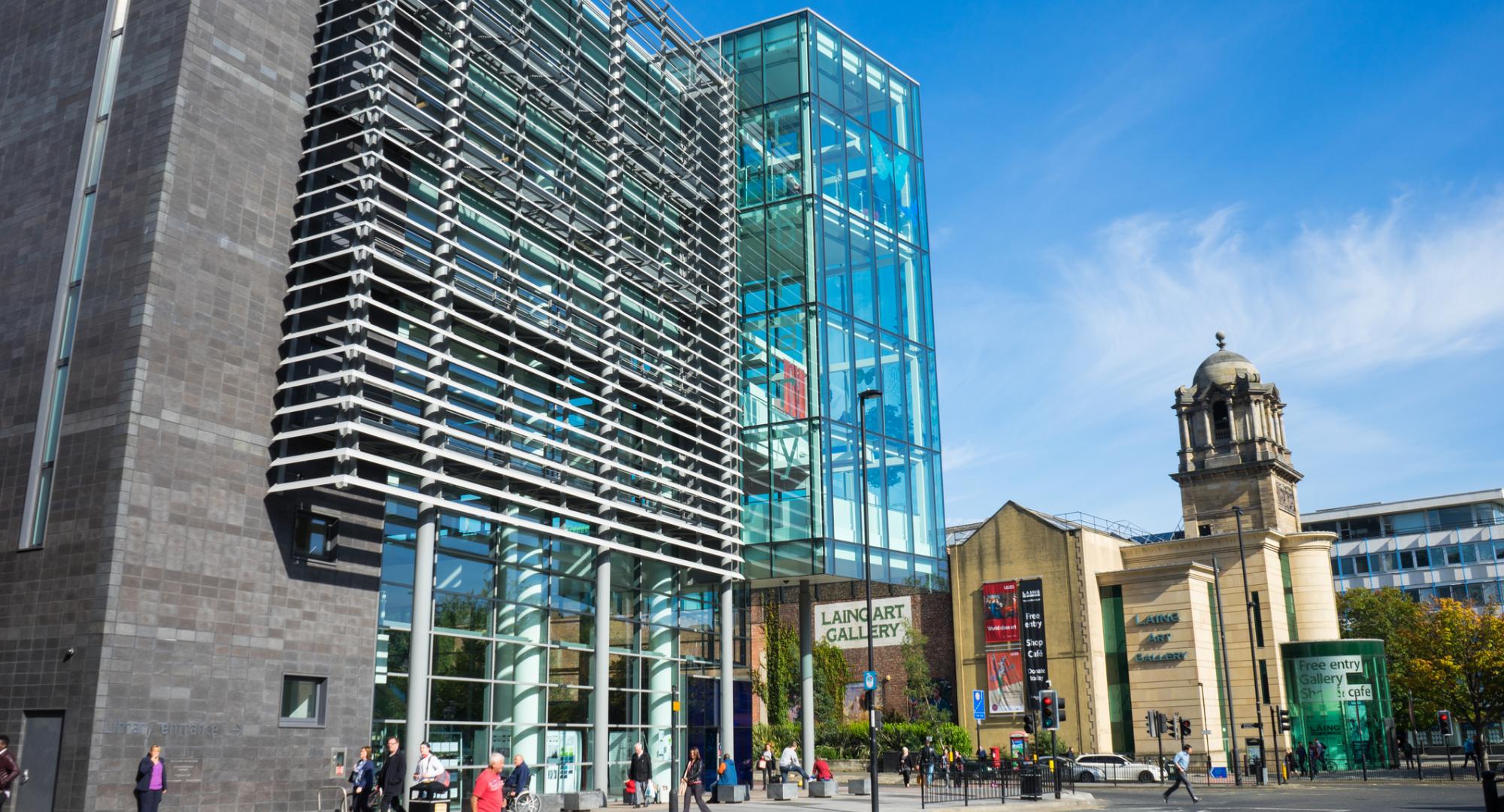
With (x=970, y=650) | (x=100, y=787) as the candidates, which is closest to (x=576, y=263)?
(x=100, y=787)

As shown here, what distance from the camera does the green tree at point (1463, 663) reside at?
2586 inches

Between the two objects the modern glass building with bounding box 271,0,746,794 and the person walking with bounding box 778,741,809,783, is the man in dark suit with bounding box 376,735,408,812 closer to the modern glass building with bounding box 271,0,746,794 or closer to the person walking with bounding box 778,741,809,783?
the modern glass building with bounding box 271,0,746,794

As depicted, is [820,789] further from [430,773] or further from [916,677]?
[916,677]

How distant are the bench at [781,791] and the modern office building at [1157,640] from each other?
106 feet

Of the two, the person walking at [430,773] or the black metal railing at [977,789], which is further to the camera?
the black metal railing at [977,789]

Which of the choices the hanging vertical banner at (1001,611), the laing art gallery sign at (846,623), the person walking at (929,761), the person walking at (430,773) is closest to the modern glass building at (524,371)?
the person walking at (430,773)

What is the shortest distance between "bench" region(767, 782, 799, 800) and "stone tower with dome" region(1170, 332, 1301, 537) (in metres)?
60.1

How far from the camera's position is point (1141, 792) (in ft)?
141

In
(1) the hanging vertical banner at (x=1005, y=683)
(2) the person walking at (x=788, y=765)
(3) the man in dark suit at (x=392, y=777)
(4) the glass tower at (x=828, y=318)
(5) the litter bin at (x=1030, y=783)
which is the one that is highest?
(4) the glass tower at (x=828, y=318)

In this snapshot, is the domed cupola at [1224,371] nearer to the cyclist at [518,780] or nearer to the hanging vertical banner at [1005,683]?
the hanging vertical banner at [1005,683]

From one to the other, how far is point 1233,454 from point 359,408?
78.4 meters

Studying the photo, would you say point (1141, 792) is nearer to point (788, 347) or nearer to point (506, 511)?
point (788, 347)

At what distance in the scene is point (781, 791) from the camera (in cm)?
3406

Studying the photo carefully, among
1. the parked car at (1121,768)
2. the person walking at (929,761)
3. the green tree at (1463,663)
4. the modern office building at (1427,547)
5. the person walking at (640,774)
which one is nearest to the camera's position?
the person walking at (640,774)
